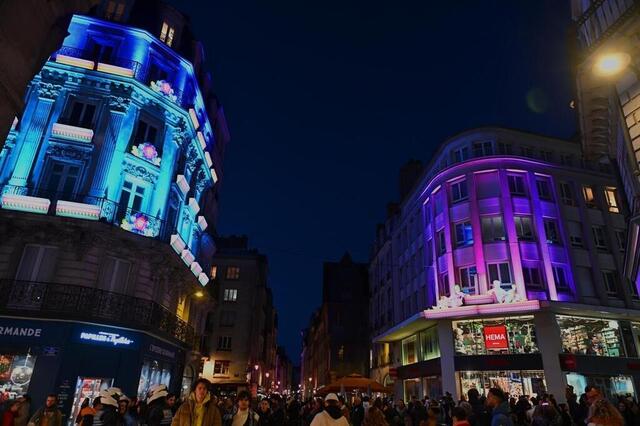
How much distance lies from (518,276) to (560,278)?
10.7ft

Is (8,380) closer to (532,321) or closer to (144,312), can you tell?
(144,312)

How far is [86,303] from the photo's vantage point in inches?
655

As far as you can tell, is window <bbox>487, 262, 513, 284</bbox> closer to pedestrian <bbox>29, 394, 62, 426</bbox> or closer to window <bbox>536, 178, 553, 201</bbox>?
window <bbox>536, 178, 553, 201</bbox>

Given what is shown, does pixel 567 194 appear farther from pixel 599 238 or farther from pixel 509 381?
pixel 509 381

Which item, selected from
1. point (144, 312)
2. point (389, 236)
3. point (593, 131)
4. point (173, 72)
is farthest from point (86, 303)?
point (389, 236)

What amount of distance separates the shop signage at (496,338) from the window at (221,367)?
86.7ft

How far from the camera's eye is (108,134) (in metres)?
19.5

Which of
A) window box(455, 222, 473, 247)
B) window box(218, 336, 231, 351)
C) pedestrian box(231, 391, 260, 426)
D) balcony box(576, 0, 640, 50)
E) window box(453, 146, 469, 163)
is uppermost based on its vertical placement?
window box(453, 146, 469, 163)

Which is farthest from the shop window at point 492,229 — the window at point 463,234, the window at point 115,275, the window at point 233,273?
the window at point 233,273

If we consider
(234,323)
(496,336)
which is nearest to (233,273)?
(234,323)

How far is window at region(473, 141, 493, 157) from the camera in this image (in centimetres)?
2891

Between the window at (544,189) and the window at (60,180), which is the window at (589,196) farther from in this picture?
the window at (60,180)

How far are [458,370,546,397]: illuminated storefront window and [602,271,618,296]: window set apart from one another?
8029 millimetres

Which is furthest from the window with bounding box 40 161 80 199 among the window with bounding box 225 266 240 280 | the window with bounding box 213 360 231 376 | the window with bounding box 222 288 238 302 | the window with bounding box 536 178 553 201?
the window with bounding box 225 266 240 280
